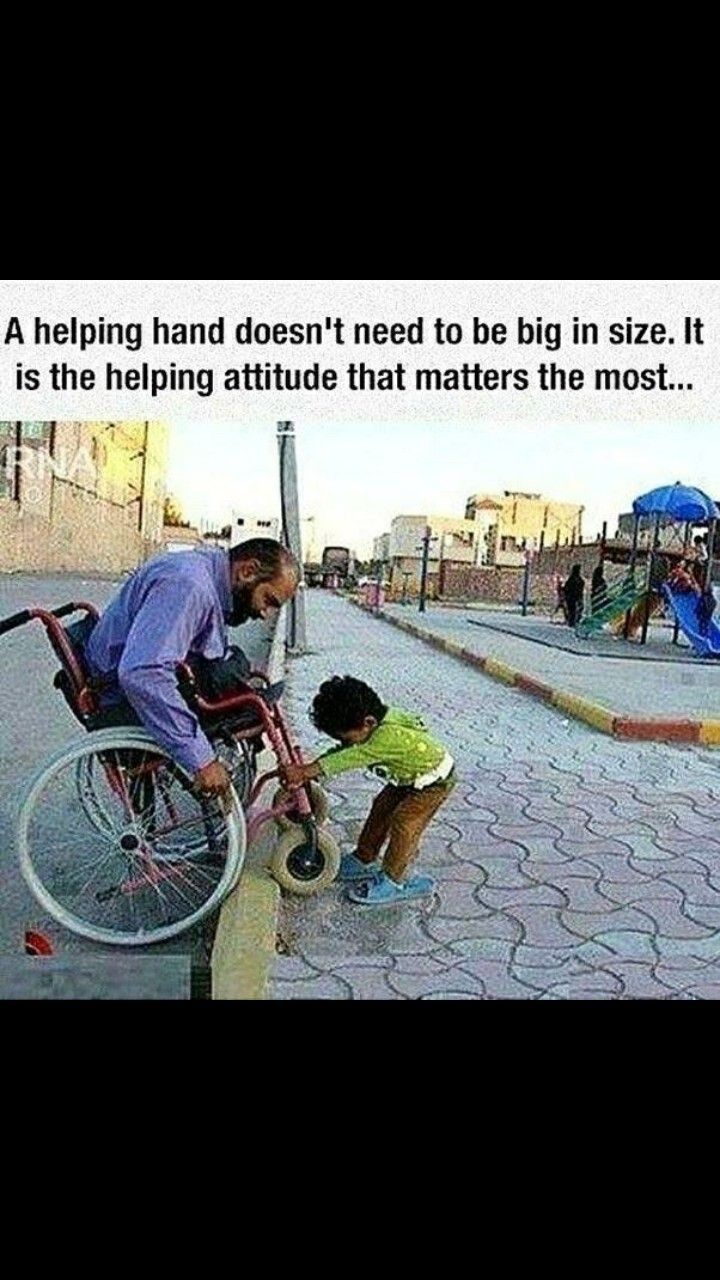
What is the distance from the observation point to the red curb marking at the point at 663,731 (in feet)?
11.2

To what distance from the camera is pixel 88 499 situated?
276 cm

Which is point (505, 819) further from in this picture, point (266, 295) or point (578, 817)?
point (266, 295)

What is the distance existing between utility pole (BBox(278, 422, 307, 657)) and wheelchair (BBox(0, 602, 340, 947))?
408 mm

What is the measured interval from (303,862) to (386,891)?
17cm

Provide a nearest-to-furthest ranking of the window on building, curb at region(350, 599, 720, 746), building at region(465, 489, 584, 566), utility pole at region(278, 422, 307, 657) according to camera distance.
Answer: the window on building, utility pole at region(278, 422, 307, 657), building at region(465, 489, 584, 566), curb at region(350, 599, 720, 746)

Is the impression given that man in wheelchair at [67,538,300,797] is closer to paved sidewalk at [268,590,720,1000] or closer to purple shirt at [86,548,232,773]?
purple shirt at [86,548,232,773]

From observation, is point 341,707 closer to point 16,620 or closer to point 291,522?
point 16,620

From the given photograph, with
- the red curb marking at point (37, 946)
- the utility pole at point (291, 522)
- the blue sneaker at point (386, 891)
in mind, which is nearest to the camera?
the red curb marking at point (37, 946)

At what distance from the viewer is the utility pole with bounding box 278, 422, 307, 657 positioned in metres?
2.54

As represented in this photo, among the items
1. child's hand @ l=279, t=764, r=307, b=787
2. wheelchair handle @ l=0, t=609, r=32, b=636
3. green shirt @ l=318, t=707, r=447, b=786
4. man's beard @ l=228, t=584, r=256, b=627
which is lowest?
child's hand @ l=279, t=764, r=307, b=787

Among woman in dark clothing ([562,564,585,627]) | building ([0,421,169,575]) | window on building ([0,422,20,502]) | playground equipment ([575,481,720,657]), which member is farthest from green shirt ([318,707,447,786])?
woman in dark clothing ([562,564,585,627])

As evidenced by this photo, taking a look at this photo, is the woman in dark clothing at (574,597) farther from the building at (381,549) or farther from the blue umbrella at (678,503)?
the building at (381,549)

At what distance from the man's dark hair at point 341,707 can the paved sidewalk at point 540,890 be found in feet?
1.15

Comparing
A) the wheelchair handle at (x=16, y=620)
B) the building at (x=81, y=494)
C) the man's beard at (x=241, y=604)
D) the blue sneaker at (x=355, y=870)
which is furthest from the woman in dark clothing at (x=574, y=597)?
the wheelchair handle at (x=16, y=620)
